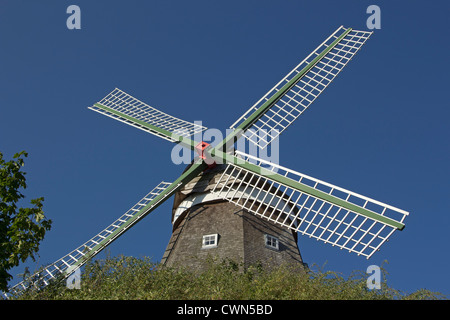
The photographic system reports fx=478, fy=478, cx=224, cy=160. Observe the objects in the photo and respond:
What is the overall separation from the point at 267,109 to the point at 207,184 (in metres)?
3.66

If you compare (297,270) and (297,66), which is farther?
(297,66)

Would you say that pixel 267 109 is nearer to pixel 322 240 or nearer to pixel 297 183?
pixel 297 183

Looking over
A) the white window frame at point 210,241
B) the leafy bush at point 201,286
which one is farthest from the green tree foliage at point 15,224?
the white window frame at point 210,241

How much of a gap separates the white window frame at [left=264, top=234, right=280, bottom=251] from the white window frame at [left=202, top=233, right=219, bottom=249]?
5.14ft

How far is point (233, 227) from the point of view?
48.9ft

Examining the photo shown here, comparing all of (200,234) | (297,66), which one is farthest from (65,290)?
(297,66)

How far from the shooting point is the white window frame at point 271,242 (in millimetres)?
14945

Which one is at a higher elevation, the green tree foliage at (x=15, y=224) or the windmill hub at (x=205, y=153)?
the windmill hub at (x=205, y=153)

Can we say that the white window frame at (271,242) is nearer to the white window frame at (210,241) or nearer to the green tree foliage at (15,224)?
the white window frame at (210,241)

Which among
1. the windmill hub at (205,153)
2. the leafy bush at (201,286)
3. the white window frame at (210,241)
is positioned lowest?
the leafy bush at (201,286)

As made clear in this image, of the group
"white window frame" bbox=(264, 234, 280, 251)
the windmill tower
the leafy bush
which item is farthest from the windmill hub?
the leafy bush

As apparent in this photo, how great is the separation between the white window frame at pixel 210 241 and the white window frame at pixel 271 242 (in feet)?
5.14

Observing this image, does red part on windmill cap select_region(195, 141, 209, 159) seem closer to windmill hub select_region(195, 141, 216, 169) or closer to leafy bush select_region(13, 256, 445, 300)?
windmill hub select_region(195, 141, 216, 169)

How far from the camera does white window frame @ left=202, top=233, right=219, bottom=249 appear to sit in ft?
48.2
